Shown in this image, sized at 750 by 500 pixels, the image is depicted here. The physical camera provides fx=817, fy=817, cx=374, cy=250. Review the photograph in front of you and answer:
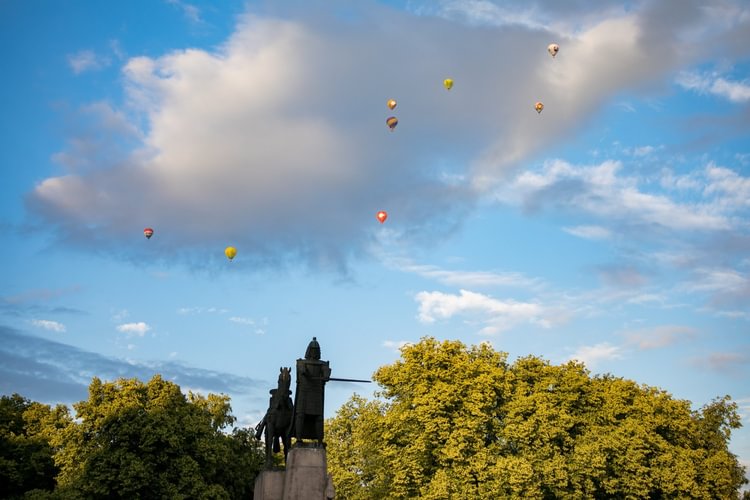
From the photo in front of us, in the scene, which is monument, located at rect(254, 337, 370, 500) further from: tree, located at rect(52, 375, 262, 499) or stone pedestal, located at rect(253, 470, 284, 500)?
tree, located at rect(52, 375, 262, 499)

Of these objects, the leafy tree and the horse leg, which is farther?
the leafy tree

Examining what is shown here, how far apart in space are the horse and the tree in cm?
2277

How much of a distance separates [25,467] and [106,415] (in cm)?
901

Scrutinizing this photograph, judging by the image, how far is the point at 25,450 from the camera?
5519cm

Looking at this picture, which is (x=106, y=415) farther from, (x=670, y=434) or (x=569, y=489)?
(x=670, y=434)

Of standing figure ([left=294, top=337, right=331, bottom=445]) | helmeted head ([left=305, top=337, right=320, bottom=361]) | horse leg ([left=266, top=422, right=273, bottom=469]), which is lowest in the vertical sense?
horse leg ([left=266, top=422, right=273, bottom=469])

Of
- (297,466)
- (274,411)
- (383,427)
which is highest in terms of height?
(383,427)

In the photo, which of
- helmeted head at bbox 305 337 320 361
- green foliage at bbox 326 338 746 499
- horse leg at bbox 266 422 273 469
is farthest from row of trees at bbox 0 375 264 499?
helmeted head at bbox 305 337 320 361

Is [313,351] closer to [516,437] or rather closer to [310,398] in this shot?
[310,398]

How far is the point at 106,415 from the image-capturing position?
5009 centimetres

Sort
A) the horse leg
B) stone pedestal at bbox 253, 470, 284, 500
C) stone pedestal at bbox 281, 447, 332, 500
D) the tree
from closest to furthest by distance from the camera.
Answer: stone pedestal at bbox 281, 447, 332, 500, stone pedestal at bbox 253, 470, 284, 500, the horse leg, the tree

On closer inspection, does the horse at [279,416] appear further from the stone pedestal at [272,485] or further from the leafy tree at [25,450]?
the leafy tree at [25,450]

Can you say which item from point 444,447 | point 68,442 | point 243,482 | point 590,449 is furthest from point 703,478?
point 68,442

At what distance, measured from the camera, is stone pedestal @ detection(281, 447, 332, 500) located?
82.9 feet
